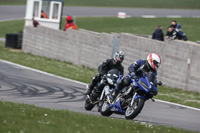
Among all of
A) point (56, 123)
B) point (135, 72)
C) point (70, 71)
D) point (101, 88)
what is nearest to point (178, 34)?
point (70, 71)

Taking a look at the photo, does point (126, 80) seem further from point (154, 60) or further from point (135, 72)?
point (154, 60)

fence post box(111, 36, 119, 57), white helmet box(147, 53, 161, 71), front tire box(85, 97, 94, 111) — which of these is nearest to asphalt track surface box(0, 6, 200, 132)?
front tire box(85, 97, 94, 111)

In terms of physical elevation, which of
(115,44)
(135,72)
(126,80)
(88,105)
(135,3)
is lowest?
(88,105)

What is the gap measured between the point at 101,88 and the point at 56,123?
3.52 metres

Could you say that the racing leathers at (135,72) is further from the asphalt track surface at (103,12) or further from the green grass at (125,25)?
the asphalt track surface at (103,12)

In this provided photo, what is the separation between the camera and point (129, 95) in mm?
10492

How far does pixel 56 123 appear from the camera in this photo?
830 centimetres

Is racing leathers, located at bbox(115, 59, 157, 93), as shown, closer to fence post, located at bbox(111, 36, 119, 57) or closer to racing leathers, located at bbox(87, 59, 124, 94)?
racing leathers, located at bbox(87, 59, 124, 94)

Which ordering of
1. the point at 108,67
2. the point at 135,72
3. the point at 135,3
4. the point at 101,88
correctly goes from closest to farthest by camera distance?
the point at 135,72 < the point at 101,88 < the point at 108,67 < the point at 135,3

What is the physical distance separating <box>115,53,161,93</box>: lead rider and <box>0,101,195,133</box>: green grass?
160 centimetres

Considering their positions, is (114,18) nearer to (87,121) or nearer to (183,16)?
(183,16)

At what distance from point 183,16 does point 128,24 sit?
6186 mm

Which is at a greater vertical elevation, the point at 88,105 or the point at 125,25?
the point at 125,25

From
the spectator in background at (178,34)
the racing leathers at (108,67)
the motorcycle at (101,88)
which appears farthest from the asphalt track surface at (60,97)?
the spectator in background at (178,34)
